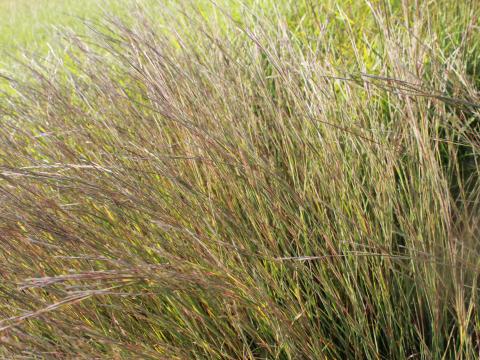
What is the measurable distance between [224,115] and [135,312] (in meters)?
0.62

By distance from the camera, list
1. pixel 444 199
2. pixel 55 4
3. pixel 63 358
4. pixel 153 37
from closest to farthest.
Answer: pixel 63 358, pixel 444 199, pixel 153 37, pixel 55 4

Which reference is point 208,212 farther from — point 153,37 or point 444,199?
point 153,37

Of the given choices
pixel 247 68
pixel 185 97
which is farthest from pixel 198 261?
pixel 247 68

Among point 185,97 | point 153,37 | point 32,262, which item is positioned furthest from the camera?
point 153,37

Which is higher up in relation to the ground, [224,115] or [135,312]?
[224,115]

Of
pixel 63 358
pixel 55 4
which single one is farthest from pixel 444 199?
pixel 55 4

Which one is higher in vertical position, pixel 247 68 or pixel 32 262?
pixel 247 68

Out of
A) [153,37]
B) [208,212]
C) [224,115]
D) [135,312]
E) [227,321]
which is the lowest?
[227,321]

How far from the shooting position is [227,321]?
1682 mm

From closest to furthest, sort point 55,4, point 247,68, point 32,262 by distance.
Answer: point 32,262 < point 247,68 < point 55,4

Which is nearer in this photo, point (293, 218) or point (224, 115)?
point (293, 218)

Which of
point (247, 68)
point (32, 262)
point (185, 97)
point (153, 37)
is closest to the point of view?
point (32, 262)

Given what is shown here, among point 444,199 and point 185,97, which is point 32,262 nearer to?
point 185,97

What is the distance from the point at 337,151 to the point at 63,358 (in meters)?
0.88
